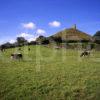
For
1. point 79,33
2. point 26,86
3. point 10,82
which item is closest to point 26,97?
point 26,86

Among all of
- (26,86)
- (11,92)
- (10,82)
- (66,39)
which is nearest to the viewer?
(11,92)

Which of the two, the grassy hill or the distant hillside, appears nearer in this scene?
the distant hillside

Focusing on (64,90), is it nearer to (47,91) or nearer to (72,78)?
(47,91)

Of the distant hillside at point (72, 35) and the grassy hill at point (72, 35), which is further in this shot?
the grassy hill at point (72, 35)

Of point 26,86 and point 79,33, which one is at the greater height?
point 79,33

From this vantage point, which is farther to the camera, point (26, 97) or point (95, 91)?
point (95, 91)

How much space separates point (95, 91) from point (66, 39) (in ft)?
179

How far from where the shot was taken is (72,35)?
230ft

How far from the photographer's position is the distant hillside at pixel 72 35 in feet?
218

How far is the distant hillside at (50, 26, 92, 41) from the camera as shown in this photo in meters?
66.6

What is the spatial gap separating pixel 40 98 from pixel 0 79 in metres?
4.12

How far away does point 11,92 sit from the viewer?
1080cm

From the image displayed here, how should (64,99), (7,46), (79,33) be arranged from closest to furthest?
(64,99), (7,46), (79,33)

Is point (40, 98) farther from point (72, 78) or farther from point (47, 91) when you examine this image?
point (72, 78)
